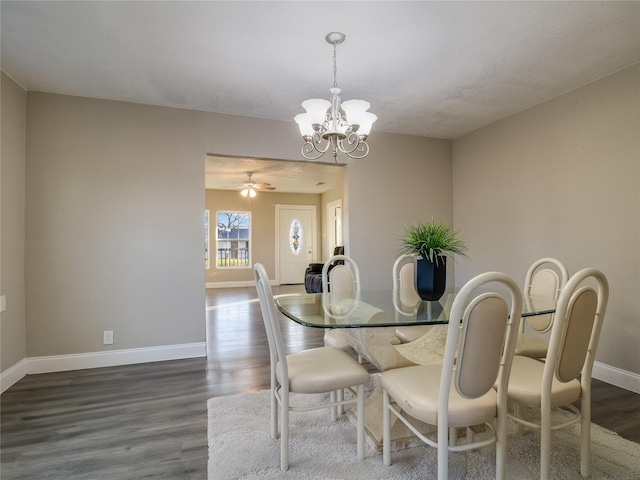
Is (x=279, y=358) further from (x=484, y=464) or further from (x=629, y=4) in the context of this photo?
(x=629, y=4)

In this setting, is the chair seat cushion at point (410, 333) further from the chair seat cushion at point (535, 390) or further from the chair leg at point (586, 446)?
the chair leg at point (586, 446)

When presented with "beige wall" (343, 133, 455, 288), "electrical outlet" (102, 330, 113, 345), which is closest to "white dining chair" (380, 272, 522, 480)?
→ "beige wall" (343, 133, 455, 288)

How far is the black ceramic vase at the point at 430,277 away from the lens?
89.2 inches

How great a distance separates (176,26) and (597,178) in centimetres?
338

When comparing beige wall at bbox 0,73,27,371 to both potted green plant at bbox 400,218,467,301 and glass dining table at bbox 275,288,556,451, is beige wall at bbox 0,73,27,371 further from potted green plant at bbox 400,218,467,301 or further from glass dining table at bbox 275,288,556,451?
potted green plant at bbox 400,218,467,301

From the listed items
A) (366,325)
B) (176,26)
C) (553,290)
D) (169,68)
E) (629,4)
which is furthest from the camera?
(169,68)

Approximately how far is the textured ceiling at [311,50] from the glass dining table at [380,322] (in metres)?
1.72

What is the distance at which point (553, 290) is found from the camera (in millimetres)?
2402

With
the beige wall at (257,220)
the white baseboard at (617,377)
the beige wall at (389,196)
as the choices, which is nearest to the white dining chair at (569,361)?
the white baseboard at (617,377)

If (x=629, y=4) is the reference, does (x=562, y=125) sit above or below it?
below

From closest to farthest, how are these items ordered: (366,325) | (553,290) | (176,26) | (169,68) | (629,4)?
1. (366,325)
2. (629,4)
3. (176,26)
4. (553,290)
5. (169,68)

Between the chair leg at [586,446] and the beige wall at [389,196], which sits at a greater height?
the beige wall at [389,196]

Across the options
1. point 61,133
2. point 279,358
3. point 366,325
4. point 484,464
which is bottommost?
point 484,464

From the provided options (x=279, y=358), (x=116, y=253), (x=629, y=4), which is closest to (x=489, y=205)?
(x=629, y=4)
